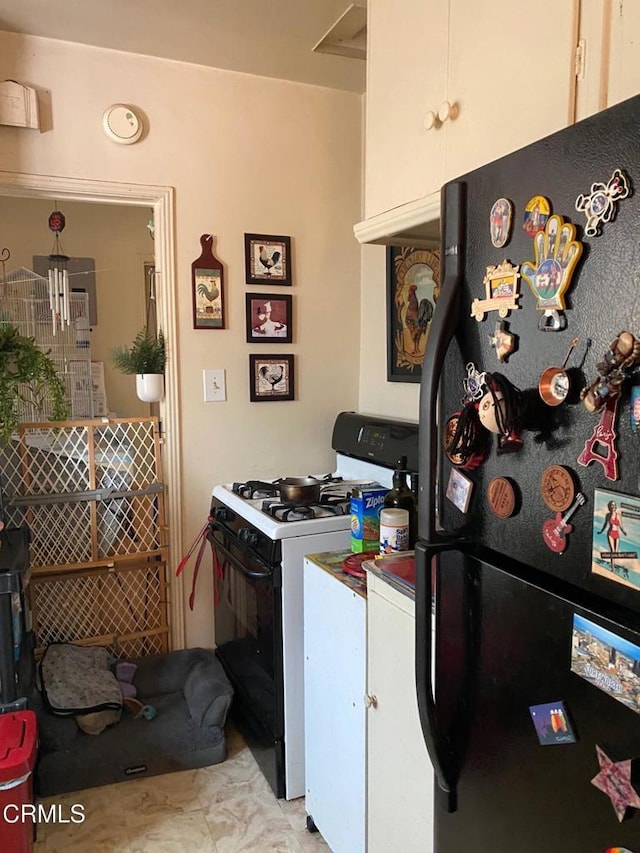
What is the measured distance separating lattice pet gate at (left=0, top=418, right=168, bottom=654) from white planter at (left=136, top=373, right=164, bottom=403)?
10cm

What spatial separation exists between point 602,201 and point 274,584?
150 cm

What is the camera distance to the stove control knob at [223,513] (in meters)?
2.31

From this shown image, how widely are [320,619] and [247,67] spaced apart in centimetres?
207

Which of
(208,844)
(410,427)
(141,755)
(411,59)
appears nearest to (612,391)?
(411,59)

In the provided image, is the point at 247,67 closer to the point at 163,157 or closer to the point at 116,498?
the point at 163,157

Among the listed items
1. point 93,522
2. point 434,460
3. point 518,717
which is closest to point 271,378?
point 93,522

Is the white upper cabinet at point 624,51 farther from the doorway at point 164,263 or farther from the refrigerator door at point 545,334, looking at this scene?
the doorway at point 164,263

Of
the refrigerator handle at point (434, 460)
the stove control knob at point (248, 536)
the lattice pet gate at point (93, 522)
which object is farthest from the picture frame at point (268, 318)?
the refrigerator handle at point (434, 460)

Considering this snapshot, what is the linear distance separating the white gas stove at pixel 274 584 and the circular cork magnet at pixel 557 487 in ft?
4.03

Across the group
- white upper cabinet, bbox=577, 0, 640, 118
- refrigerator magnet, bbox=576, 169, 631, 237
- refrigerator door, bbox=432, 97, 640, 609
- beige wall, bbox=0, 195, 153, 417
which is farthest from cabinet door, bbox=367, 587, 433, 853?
beige wall, bbox=0, 195, 153, 417

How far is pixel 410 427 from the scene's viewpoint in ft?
7.49

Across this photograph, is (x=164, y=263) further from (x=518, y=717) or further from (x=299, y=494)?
(x=518, y=717)

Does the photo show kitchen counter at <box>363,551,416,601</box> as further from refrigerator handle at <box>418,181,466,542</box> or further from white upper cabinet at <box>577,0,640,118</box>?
white upper cabinet at <box>577,0,640,118</box>

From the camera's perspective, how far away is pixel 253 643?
2164 mm
